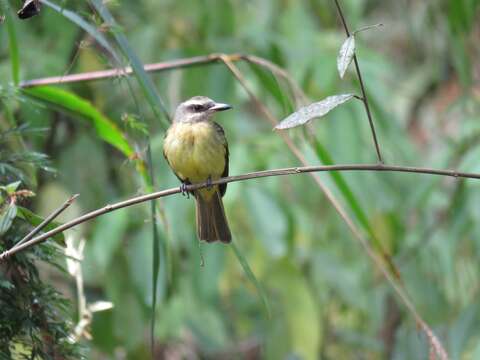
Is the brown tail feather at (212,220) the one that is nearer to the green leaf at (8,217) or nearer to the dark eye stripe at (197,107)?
the dark eye stripe at (197,107)

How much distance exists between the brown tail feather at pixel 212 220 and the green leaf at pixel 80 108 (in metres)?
0.56

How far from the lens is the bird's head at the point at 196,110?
3.95 meters

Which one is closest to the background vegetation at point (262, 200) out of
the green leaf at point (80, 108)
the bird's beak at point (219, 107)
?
the bird's beak at point (219, 107)

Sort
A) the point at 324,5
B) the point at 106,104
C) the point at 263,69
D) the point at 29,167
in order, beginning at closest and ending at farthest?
the point at 29,167 → the point at 263,69 → the point at 106,104 → the point at 324,5

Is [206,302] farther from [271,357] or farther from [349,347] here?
[349,347]

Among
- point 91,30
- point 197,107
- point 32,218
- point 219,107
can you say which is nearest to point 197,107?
point 197,107

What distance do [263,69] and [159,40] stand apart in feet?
5.82

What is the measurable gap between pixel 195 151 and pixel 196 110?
0.35m

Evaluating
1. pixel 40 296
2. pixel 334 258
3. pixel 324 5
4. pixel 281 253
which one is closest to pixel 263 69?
pixel 281 253

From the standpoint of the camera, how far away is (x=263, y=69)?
352cm

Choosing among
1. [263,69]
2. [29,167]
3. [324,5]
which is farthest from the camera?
[324,5]

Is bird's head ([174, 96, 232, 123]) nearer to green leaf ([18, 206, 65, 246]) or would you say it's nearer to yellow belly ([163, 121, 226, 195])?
yellow belly ([163, 121, 226, 195])

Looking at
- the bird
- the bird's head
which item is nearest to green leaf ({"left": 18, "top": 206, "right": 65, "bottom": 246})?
the bird

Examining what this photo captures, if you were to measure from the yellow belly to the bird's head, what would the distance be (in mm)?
114
